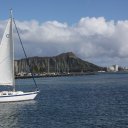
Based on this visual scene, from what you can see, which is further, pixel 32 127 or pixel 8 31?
pixel 8 31

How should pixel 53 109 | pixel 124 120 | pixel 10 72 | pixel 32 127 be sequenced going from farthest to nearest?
pixel 10 72, pixel 53 109, pixel 124 120, pixel 32 127

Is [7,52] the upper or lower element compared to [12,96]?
upper

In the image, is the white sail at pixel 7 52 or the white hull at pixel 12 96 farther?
the white sail at pixel 7 52

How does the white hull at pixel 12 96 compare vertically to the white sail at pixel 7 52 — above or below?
below

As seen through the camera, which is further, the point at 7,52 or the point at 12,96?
the point at 7,52

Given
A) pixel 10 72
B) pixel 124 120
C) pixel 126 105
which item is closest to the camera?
pixel 124 120

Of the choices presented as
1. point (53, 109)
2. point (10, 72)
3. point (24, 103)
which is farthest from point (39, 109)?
point (10, 72)

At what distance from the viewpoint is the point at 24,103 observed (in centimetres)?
7106

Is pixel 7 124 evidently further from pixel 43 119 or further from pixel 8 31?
pixel 8 31

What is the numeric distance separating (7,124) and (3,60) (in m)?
26.8

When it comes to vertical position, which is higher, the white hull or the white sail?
the white sail

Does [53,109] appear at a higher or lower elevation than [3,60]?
lower

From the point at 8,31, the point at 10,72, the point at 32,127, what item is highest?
the point at 8,31

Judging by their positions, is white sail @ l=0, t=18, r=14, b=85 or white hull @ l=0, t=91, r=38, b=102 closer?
white hull @ l=0, t=91, r=38, b=102
